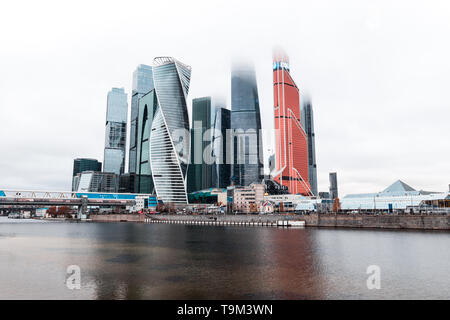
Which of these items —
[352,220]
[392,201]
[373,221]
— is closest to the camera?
[373,221]

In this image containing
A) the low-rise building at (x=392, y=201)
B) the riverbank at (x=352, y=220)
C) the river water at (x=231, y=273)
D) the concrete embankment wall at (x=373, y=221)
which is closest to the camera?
the river water at (x=231, y=273)

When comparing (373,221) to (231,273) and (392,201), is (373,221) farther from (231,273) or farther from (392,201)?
(231,273)

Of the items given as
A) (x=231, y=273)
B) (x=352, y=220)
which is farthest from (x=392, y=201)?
(x=231, y=273)

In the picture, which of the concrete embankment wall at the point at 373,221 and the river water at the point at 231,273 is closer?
the river water at the point at 231,273

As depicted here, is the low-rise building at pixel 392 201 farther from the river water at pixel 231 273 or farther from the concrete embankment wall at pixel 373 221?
the river water at pixel 231 273

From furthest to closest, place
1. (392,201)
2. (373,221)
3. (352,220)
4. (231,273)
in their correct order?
(392,201), (352,220), (373,221), (231,273)

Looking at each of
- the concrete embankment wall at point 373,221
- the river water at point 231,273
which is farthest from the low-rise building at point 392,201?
the river water at point 231,273

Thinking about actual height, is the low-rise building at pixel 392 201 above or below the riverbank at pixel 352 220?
above

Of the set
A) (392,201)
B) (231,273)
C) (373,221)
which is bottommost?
(231,273)

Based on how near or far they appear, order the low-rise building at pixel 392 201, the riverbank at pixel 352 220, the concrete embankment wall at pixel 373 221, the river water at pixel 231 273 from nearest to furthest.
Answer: the river water at pixel 231 273 → the concrete embankment wall at pixel 373 221 → the riverbank at pixel 352 220 → the low-rise building at pixel 392 201

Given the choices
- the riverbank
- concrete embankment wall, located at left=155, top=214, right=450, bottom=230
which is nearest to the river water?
concrete embankment wall, located at left=155, top=214, right=450, bottom=230

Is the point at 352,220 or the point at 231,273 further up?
the point at 352,220
